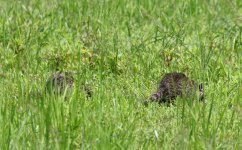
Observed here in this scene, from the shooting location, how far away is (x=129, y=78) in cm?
555

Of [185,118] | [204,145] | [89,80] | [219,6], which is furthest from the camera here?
[219,6]

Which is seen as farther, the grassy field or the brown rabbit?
the brown rabbit

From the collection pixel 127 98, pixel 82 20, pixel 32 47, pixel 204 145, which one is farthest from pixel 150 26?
pixel 204 145

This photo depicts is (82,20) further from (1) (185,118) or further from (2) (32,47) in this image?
(1) (185,118)

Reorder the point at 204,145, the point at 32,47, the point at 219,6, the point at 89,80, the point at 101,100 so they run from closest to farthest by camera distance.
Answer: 1. the point at 204,145
2. the point at 101,100
3. the point at 89,80
4. the point at 32,47
5. the point at 219,6

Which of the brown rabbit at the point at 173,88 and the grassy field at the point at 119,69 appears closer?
the grassy field at the point at 119,69

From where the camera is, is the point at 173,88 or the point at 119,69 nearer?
the point at 173,88

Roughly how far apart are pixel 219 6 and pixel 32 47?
184cm

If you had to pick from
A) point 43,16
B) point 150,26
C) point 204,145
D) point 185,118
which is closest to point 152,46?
point 150,26

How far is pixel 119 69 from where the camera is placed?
5770mm

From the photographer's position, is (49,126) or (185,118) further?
(185,118)

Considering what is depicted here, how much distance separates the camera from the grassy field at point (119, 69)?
4176mm

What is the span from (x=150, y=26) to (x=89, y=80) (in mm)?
1320

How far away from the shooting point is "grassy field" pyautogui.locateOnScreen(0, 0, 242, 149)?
418cm
